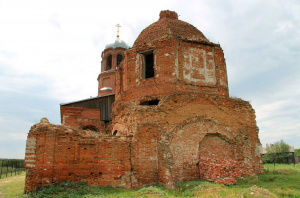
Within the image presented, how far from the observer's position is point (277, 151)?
73.3ft

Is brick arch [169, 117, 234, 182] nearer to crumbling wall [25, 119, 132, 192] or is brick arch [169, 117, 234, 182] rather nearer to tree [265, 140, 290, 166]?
crumbling wall [25, 119, 132, 192]

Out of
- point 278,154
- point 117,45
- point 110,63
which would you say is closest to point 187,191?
point 278,154

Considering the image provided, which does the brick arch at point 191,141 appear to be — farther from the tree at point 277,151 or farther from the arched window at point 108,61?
the arched window at point 108,61

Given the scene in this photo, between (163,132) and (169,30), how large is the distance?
17.8 feet

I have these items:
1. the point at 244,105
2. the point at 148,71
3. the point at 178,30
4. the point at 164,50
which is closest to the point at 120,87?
the point at 148,71

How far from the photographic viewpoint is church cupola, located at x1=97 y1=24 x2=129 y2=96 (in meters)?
25.6

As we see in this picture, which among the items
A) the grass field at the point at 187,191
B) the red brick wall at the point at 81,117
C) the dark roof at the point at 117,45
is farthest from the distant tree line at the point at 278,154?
the dark roof at the point at 117,45

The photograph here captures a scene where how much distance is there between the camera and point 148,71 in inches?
503

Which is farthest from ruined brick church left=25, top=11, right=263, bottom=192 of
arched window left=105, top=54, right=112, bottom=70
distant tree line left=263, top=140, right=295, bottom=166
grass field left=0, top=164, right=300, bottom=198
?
arched window left=105, top=54, right=112, bottom=70

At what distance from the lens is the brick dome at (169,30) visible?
39.0 ft

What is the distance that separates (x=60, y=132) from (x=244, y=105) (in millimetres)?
8245

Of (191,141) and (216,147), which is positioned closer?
(191,141)

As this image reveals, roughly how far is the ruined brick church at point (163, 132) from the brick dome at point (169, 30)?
0.22ft

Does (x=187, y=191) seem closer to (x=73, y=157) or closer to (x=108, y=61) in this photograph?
(x=73, y=157)
